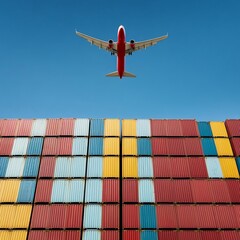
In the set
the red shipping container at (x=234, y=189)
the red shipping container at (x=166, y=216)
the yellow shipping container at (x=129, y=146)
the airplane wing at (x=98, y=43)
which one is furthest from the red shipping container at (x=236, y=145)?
the airplane wing at (x=98, y=43)

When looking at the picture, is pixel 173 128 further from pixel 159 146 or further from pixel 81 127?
pixel 81 127

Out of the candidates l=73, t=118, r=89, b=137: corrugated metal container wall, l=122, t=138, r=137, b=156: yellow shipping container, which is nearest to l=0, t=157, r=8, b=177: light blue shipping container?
l=73, t=118, r=89, b=137: corrugated metal container wall

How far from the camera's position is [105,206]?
113 feet

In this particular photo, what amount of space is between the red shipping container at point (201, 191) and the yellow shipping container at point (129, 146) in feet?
29.8

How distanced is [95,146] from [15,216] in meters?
13.8

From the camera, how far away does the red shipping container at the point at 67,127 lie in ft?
138

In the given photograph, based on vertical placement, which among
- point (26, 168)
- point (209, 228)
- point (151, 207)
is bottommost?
point (209, 228)

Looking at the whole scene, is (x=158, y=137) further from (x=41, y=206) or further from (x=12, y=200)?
(x=12, y=200)

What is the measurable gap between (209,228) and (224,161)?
407 inches

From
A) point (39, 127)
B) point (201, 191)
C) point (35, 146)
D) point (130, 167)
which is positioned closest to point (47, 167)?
point (35, 146)

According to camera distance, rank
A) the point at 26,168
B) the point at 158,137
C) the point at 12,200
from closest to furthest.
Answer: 1. the point at 12,200
2. the point at 26,168
3. the point at 158,137

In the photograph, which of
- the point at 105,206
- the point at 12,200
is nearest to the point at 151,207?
the point at 105,206

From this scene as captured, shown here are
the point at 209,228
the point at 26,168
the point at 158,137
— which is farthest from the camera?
the point at 158,137

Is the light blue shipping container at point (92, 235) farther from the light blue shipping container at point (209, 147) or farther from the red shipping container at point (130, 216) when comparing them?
the light blue shipping container at point (209, 147)
